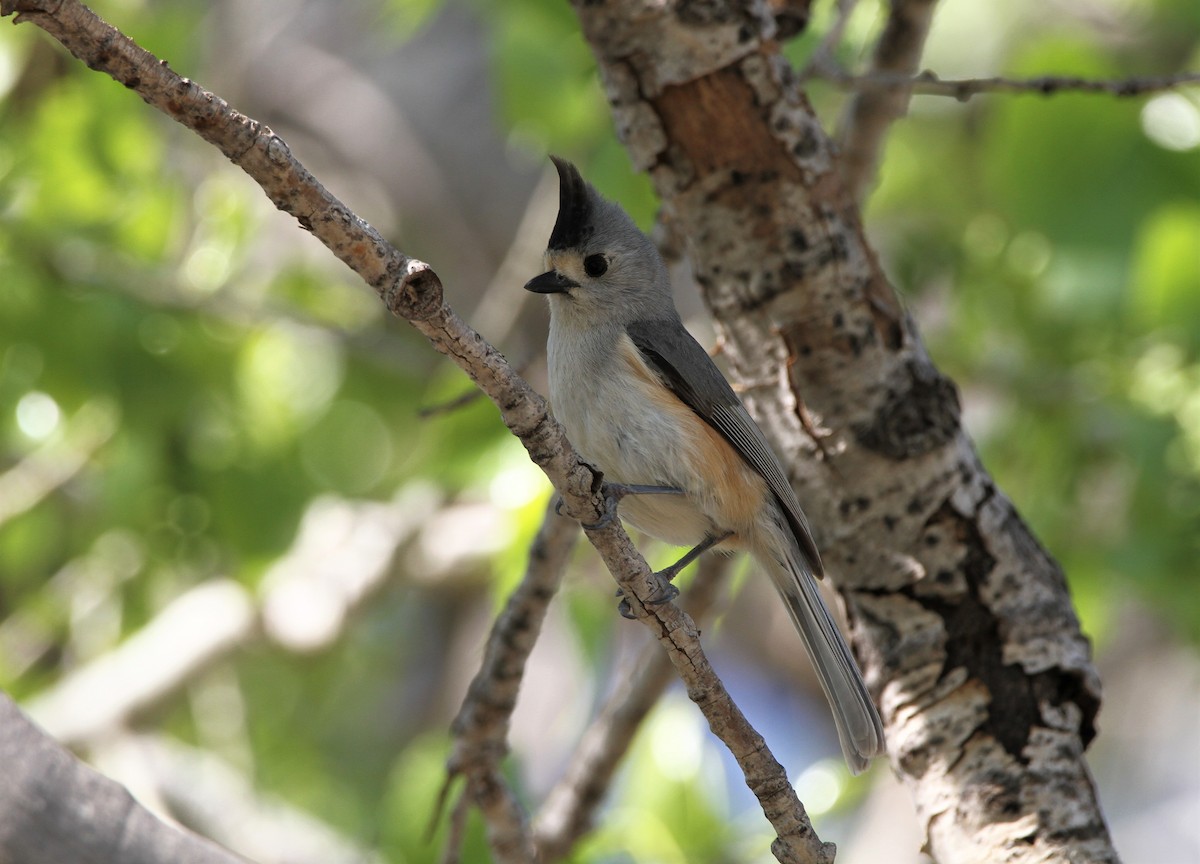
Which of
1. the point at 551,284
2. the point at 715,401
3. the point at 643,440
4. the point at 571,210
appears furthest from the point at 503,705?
the point at 571,210

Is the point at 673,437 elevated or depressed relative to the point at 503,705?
elevated

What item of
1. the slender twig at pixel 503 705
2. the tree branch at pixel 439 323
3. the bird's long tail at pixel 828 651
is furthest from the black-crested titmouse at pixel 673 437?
the tree branch at pixel 439 323

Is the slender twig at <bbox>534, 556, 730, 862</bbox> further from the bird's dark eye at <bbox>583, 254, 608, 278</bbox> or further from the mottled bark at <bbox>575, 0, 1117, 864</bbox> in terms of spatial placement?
the bird's dark eye at <bbox>583, 254, 608, 278</bbox>

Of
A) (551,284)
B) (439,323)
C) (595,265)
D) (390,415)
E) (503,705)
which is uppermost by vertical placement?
(390,415)

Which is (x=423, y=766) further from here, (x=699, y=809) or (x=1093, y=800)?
(x=1093, y=800)

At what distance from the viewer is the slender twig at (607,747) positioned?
298 centimetres

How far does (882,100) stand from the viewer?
3.10m

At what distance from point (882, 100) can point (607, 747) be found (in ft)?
6.11

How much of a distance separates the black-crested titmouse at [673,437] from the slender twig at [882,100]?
2.13ft

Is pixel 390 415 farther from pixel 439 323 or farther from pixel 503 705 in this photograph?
pixel 439 323

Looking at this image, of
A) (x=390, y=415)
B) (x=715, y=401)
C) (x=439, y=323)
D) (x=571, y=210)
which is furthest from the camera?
(x=390, y=415)

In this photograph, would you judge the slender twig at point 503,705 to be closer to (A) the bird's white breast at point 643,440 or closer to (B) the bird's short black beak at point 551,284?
(A) the bird's white breast at point 643,440

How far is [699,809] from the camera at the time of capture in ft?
10.6

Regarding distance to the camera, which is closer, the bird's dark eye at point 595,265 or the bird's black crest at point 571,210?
the bird's black crest at point 571,210
